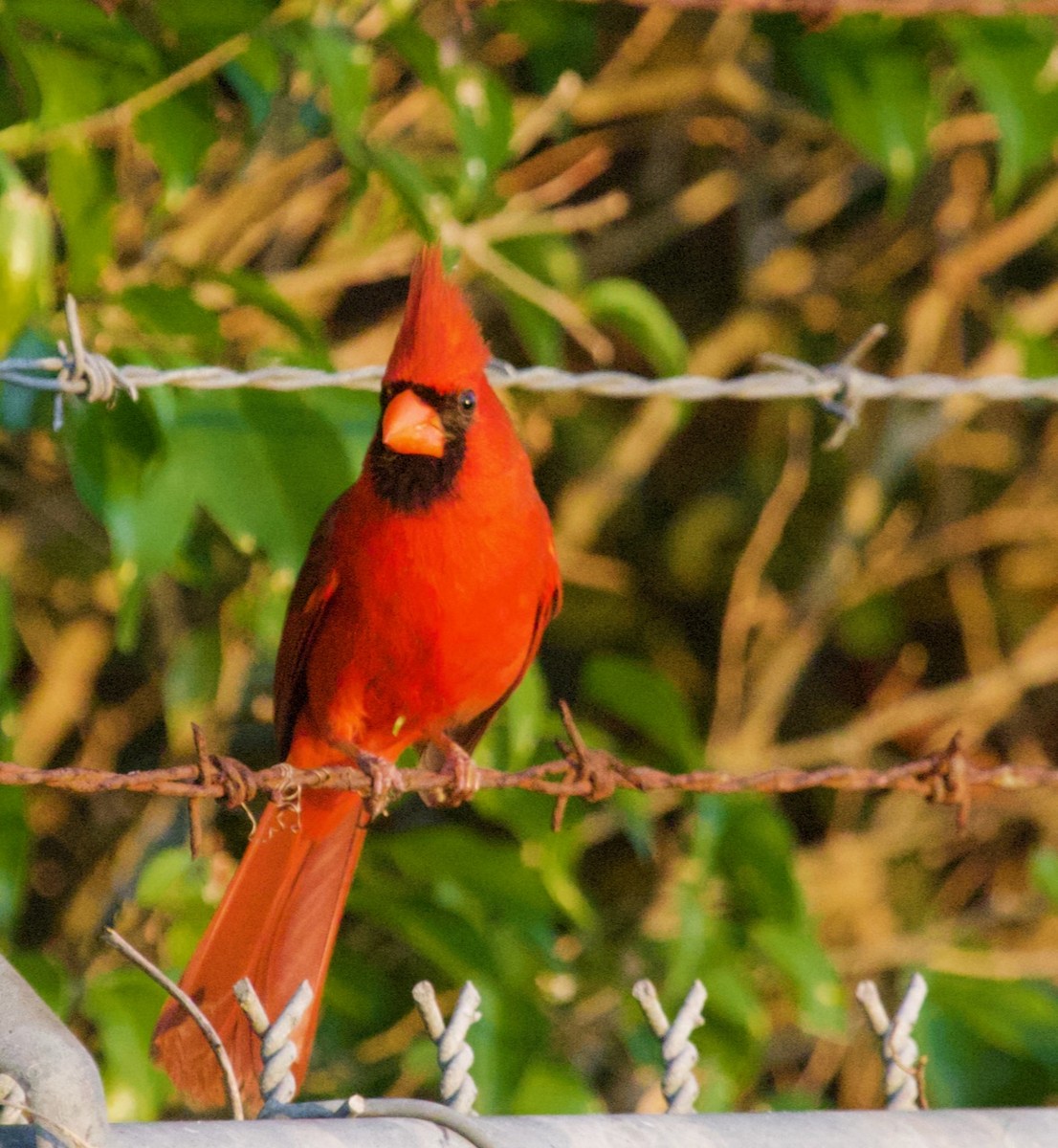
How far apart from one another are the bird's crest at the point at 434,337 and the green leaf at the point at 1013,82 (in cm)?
113

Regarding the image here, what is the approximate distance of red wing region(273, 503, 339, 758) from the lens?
2.19 metres

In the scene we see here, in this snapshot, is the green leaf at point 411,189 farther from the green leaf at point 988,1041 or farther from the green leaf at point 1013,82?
the green leaf at point 988,1041

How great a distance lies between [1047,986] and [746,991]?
556 millimetres

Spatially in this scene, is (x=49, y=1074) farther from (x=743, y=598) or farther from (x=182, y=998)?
(x=743, y=598)

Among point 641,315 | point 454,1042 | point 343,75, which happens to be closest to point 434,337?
point 343,75

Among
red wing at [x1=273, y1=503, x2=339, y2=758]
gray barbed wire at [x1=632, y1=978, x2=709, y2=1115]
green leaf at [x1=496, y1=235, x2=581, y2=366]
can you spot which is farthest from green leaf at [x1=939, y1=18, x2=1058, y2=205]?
gray barbed wire at [x1=632, y1=978, x2=709, y2=1115]

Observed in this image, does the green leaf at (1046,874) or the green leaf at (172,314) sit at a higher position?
the green leaf at (172,314)

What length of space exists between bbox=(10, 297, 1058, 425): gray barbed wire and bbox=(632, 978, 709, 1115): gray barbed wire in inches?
33.1

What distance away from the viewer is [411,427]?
2080mm

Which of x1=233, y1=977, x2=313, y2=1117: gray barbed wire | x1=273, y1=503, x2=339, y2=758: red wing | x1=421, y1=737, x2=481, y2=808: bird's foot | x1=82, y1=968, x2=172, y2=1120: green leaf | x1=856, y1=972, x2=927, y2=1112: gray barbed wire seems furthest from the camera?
x1=82, y1=968, x2=172, y2=1120: green leaf

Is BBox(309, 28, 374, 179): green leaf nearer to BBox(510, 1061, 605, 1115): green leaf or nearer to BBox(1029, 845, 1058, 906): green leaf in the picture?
BBox(510, 1061, 605, 1115): green leaf

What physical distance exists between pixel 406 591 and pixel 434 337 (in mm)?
314

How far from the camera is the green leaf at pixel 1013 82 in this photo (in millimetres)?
2795

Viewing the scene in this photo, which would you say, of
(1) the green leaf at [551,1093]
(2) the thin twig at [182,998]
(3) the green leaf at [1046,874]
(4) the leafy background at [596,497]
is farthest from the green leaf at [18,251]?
(3) the green leaf at [1046,874]
